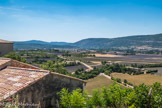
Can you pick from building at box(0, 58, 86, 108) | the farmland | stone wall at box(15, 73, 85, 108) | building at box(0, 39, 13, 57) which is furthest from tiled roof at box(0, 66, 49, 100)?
building at box(0, 39, 13, 57)

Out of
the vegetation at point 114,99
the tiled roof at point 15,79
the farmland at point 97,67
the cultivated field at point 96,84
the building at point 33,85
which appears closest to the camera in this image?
the vegetation at point 114,99

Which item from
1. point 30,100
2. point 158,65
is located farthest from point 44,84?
point 158,65

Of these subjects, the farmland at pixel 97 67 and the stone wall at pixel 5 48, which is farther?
the farmland at pixel 97 67

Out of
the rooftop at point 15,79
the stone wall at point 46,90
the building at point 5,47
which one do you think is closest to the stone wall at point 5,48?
the building at point 5,47

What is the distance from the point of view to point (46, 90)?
23.5ft

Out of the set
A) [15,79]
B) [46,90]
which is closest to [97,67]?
[46,90]

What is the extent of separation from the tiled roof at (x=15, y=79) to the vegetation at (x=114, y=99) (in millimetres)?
1439

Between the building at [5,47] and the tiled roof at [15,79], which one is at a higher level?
the building at [5,47]

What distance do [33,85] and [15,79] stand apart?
1.02 metres

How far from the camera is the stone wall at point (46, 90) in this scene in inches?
248

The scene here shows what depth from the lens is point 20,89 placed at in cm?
589

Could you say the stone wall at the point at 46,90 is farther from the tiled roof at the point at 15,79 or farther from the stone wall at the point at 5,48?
the stone wall at the point at 5,48

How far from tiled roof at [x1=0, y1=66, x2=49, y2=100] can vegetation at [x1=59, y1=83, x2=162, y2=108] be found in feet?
4.72

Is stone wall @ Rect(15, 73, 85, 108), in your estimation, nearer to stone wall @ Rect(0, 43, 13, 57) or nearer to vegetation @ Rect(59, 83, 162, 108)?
vegetation @ Rect(59, 83, 162, 108)
